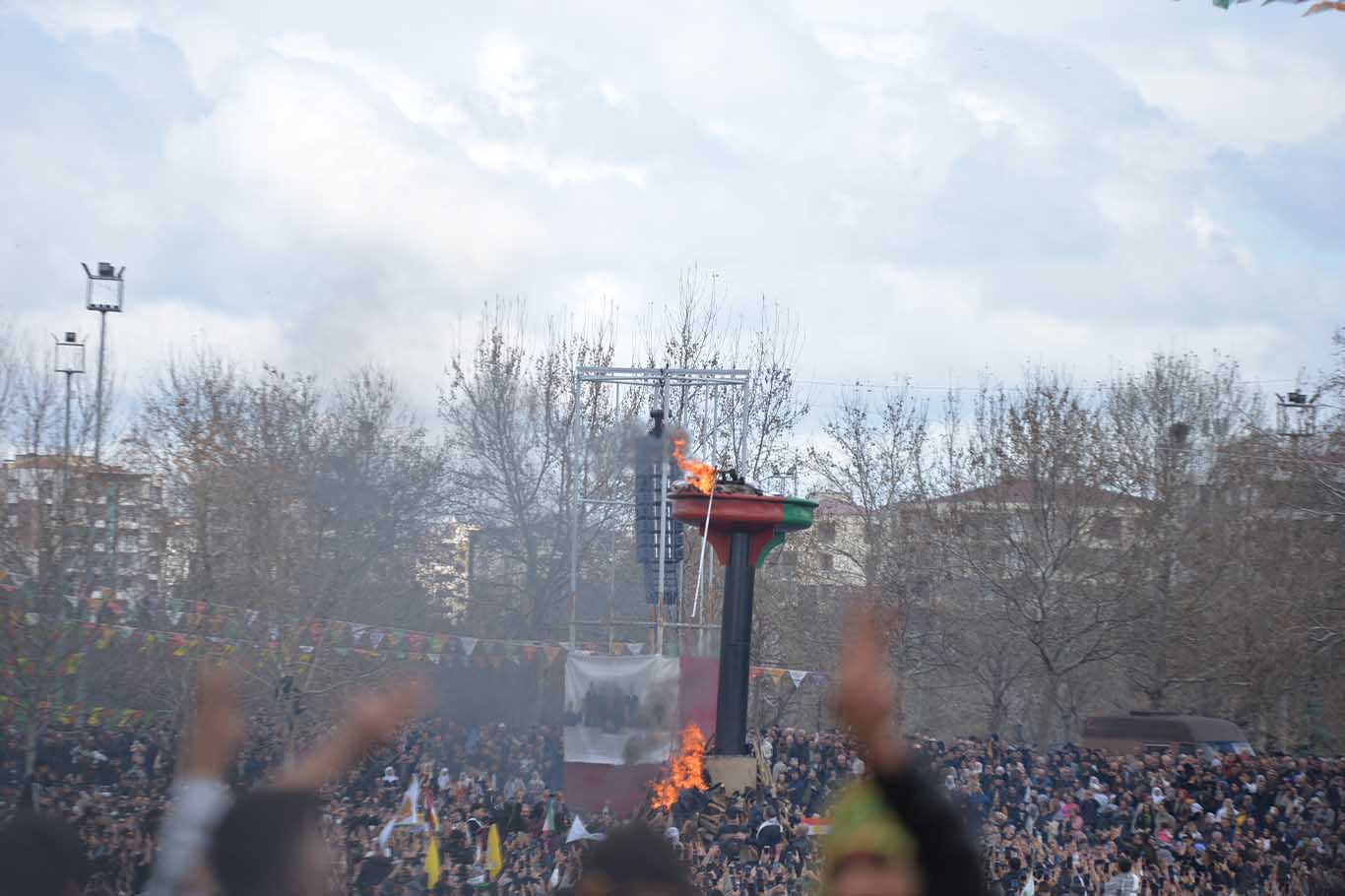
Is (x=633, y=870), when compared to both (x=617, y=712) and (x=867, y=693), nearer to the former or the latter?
(x=867, y=693)

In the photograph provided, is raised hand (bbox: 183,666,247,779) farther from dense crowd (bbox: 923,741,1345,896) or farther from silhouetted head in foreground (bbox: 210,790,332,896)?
dense crowd (bbox: 923,741,1345,896)

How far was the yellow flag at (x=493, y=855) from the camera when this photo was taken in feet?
61.7

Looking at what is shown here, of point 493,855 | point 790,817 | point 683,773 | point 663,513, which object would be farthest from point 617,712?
point 493,855

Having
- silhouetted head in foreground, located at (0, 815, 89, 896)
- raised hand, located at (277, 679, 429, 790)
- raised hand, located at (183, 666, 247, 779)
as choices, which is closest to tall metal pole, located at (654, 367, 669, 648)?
raised hand, located at (183, 666, 247, 779)

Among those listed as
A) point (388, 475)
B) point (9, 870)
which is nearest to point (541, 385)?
point (388, 475)

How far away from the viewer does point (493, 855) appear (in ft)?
62.2

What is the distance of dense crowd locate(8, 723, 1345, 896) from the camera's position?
55.7ft

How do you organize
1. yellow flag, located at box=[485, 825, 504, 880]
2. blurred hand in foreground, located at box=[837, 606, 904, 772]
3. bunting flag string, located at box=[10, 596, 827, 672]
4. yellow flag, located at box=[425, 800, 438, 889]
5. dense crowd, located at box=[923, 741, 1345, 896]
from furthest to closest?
bunting flag string, located at box=[10, 596, 827, 672]
yellow flag, located at box=[485, 825, 504, 880]
yellow flag, located at box=[425, 800, 438, 889]
dense crowd, located at box=[923, 741, 1345, 896]
blurred hand in foreground, located at box=[837, 606, 904, 772]

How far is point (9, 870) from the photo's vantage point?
12.7 ft

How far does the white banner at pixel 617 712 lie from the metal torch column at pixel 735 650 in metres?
1.48

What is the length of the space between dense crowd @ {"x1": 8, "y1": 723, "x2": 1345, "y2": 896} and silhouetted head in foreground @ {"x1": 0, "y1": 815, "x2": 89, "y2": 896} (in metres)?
11.1

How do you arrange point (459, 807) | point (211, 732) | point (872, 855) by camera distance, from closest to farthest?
point (872, 855), point (211, 732), point (459, 807)

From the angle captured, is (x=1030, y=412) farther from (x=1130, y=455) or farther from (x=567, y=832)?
(x=567, y=832)

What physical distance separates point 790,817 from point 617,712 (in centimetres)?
657
